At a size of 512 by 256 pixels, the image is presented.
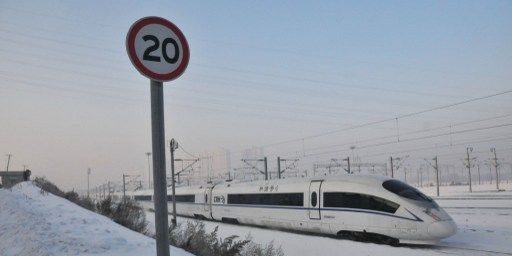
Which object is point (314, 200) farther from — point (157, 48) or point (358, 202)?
point (157, 48)

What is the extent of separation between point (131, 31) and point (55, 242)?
13.4 ft

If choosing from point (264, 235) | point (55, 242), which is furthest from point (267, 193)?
point (55, 242)

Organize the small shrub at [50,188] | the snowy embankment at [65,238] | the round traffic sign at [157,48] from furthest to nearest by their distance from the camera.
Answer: the small shrub at [50,188] < the snowy embankment at [65,238] < the round traffic sign at [157,48]

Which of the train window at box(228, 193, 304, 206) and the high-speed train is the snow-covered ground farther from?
the train window at box(228, 193, 304, 206)

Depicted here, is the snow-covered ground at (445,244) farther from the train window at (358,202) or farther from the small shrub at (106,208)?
the small shrub at (106,208)

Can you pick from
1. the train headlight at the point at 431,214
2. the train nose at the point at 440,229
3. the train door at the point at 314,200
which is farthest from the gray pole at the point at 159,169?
the train door at the point at 314,200

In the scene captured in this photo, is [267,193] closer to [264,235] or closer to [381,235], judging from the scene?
[264,235]

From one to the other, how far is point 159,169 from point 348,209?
44.5ft

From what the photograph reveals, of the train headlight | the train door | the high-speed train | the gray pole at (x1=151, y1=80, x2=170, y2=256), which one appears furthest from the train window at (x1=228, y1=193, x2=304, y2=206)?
the gray pole at (x1=151, y1=80, x2=170, y2=256)

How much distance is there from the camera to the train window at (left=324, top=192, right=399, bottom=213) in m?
15.1

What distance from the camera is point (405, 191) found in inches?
599

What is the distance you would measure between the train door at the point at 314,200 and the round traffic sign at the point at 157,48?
14880mm

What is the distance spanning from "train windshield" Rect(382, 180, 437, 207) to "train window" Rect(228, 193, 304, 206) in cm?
430

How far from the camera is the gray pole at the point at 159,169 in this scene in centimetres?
359
